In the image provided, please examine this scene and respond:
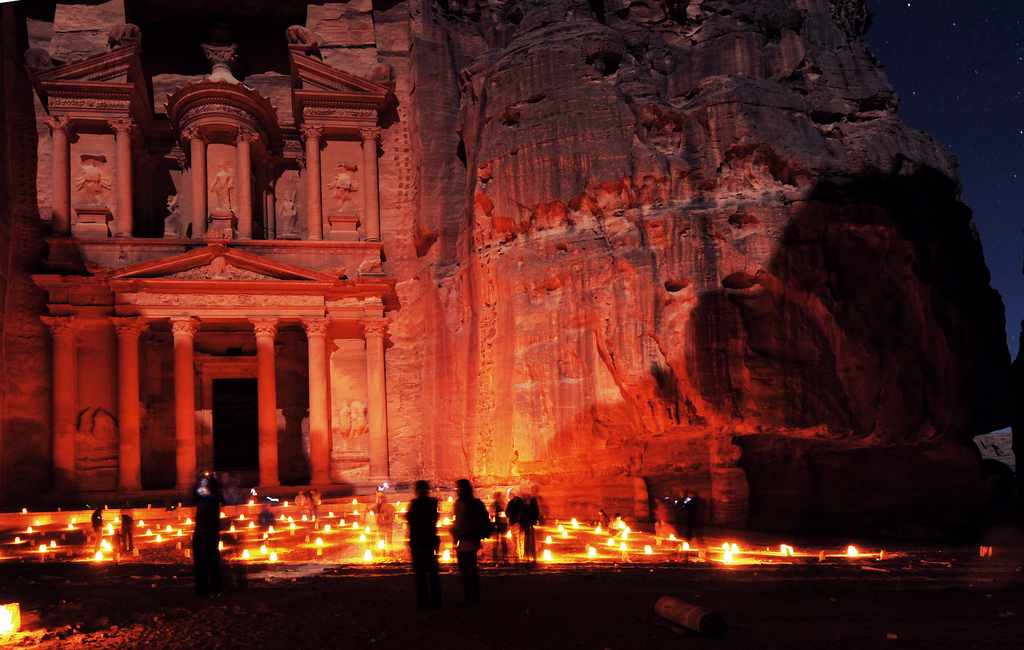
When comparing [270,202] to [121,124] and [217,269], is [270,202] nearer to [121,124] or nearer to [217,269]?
[217,269]

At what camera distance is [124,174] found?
2573 centimetres

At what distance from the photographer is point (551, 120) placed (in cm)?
2062

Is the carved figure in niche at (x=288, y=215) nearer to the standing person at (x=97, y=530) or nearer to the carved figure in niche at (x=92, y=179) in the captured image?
the carved figure in niche at (x=92, y=179)

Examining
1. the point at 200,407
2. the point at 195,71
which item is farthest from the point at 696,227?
the point at 195,71

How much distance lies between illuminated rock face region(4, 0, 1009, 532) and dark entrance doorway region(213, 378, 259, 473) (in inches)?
380

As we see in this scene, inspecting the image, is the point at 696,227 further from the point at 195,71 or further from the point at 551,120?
the point at 195,71

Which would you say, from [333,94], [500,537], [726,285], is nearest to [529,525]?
[500,537]

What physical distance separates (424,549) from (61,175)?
2285 centimetres

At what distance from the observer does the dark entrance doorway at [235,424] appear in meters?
28.0

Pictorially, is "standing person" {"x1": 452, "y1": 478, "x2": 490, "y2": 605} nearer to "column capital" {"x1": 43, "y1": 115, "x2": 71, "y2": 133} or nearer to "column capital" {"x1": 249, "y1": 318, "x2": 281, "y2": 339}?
"column capital" {"x1": 249, "y1": 318, "x2": 281, "y2": 339}

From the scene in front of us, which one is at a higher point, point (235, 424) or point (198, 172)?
point (198, 172)

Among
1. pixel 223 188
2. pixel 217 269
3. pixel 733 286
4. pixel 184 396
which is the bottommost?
pixel 184 396

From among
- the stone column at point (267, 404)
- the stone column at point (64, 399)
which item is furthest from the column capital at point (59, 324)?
the stone column at point (267, 404)

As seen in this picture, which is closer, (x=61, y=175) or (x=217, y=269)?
(x=217, y=269)
